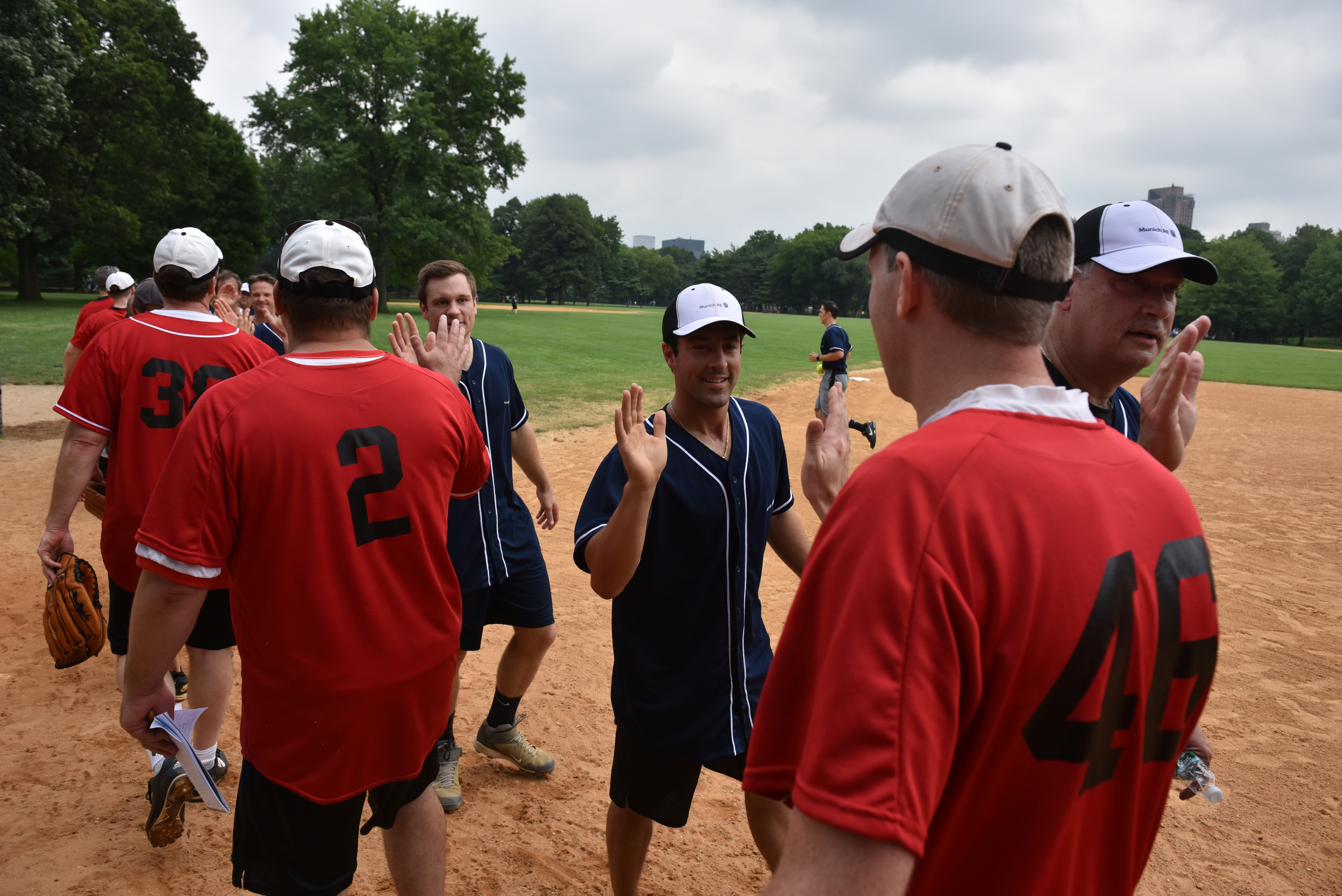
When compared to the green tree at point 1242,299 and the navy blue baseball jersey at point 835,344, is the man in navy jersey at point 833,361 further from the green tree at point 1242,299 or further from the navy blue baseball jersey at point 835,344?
the green tree at point 1242,299

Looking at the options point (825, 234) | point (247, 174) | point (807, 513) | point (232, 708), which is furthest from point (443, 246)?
point (825, 234)

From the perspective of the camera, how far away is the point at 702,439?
3137 millimetres

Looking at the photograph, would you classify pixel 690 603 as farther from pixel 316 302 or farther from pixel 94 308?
pixel 94 308

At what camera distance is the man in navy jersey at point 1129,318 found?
2850 mm

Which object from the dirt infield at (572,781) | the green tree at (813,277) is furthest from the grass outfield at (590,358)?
the green tree at (813,277)

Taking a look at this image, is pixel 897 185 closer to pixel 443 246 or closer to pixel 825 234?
pixel 443 246

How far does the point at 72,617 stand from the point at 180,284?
177cm

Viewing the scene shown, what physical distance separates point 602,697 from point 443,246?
4652 cm

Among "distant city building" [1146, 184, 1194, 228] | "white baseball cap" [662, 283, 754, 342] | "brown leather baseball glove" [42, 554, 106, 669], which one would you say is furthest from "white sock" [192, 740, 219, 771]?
"distant city building" [1146, 184, 1194, 228]

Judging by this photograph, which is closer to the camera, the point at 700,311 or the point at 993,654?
the point at 993,654

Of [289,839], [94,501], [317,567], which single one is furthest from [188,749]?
[94,501]

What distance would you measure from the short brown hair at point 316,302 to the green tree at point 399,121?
46854 mm

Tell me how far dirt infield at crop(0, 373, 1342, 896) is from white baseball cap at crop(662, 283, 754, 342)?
230 centimetres

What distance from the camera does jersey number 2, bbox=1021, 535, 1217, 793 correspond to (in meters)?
1.09
